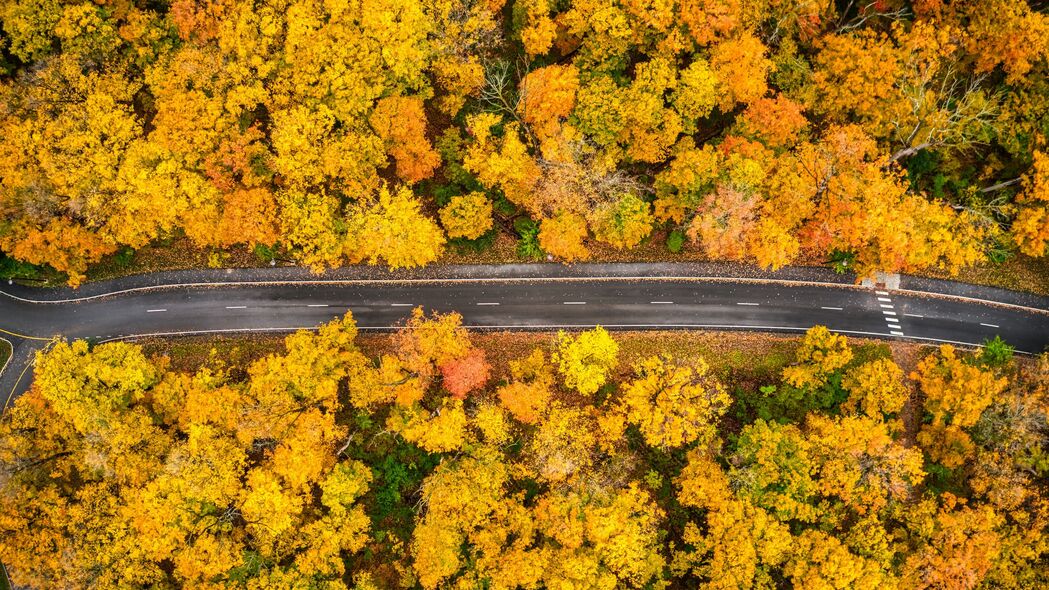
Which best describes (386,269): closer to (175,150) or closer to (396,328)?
(396,328)

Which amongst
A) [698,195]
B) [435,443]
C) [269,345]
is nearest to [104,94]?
[269,345]

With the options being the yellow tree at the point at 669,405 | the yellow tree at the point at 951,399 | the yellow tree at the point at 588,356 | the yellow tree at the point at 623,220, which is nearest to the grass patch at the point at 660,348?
the yellow tree at the point at 951,399

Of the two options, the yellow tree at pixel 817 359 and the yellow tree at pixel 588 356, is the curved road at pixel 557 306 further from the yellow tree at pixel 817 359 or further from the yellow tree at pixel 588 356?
the yellow tree at pixel 588 356

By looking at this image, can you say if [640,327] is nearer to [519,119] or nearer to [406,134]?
[519,119]

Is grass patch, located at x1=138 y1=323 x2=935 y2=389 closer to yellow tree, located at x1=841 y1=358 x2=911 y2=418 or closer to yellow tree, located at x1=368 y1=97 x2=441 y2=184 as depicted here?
yellow tree, located at x1=841 y1=358 x2=911 y2=418

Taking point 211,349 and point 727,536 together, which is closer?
Result: point 727,536

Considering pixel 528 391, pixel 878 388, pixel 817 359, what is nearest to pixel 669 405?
pixel 528 391
